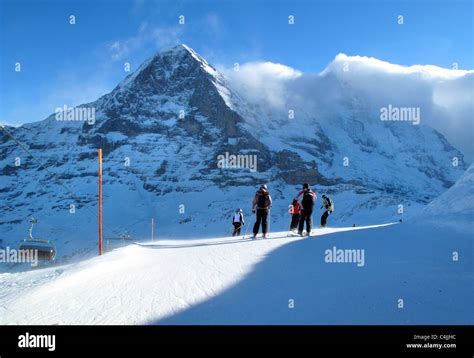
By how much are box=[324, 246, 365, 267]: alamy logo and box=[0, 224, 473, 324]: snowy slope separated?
0.16 metres

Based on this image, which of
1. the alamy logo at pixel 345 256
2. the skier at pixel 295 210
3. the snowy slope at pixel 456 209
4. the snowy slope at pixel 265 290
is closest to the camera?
the snowy slope at pixel 265 290

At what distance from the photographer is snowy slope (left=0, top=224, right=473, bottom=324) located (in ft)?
17.8

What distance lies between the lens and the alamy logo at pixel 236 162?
617 feet

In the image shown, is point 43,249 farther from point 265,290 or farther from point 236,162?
point 236,162

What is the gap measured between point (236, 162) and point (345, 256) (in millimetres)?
187267
